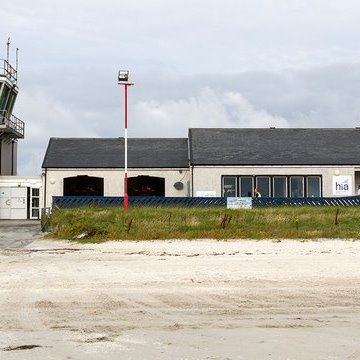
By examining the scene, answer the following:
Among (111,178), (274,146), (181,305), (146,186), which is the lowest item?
(181,305)

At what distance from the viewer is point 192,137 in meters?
45.9

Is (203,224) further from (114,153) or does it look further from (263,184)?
(114,153)

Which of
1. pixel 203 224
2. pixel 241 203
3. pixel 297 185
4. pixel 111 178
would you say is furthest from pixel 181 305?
pixel 111 178

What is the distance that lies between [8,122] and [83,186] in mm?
8142

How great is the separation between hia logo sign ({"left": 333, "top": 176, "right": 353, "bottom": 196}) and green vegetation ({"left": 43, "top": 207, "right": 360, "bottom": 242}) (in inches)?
561

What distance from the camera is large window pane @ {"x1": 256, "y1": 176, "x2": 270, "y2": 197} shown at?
136 ft

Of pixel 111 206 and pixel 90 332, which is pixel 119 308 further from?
pixel 111 206

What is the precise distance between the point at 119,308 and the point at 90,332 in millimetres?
1778

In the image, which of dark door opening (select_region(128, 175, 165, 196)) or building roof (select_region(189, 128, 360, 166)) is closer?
building roof (select_region(189, 128, 360, 166))

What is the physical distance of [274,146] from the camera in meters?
44.5

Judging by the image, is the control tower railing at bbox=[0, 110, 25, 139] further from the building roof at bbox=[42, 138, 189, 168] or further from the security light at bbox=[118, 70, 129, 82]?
the security light at bbox=[118, 70, 129, 82]

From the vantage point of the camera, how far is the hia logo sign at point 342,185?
40938 mm

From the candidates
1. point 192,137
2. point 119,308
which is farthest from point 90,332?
point 192,137

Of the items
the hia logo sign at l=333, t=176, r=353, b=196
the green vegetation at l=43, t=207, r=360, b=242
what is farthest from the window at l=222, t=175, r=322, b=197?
the green vegetation at l=43, t=207, r=360, b=242
